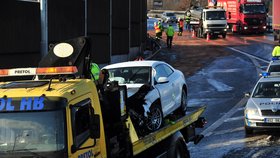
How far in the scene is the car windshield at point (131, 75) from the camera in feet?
32.5

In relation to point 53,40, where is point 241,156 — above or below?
below

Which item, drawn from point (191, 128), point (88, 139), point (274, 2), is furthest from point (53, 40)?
point (274, 2)

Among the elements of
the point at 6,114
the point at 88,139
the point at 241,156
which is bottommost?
the point at 241,156

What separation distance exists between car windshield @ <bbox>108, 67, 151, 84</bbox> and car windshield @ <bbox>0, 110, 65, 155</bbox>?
4.98 meters

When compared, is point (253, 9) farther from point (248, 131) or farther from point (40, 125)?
point (40, 125)

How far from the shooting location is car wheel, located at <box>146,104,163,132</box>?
8827 mm

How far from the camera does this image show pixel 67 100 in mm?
5055

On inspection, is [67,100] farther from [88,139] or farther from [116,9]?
[116,9]

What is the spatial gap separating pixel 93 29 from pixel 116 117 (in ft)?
55.8

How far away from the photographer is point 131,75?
1006 centimetres

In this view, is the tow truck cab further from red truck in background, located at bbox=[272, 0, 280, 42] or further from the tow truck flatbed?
red truck in background, located at bbox=[272, 0, 280, 42]

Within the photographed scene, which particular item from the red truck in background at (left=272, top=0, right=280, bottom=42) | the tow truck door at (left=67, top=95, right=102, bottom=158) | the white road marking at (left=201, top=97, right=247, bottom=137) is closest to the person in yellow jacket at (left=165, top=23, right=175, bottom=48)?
the red truck in background at (left=272, top=0, right=280, bottom=42)

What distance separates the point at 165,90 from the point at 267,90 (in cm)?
443

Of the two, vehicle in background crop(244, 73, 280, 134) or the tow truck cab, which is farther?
vehicle in background crop(244, 73, 280, 134)
